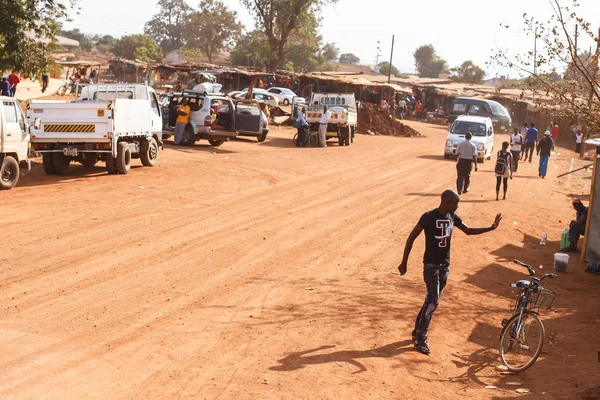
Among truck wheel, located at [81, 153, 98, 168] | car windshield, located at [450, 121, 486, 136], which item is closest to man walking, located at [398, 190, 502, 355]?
truck wheel, located at [81, 153, 98, 168]

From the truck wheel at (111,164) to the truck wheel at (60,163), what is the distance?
0.96 m

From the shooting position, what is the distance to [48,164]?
19.2 m

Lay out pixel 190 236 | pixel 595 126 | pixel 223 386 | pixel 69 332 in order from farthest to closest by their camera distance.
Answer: pixel 190 236
pixel 595 126
pixel 69 332
pixel 223 386

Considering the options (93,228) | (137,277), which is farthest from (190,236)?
(137,277)

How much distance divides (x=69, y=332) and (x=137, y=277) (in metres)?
2.33

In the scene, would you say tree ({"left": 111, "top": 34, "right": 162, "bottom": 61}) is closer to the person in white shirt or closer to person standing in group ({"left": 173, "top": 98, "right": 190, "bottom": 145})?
the person in white shirt

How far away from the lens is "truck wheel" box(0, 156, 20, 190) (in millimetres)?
16469

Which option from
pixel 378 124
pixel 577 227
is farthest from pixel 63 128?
pixel 378 124

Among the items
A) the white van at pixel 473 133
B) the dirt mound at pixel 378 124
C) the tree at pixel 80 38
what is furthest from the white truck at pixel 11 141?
the tree at pixel 80 38

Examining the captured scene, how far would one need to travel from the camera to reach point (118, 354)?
750 cm

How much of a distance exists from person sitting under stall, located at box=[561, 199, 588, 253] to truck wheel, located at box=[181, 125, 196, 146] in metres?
16.1

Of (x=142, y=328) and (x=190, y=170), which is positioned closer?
(x=142, y=328)

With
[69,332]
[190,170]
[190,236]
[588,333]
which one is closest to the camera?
[69,332]

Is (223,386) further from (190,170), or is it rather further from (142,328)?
(190,170)
